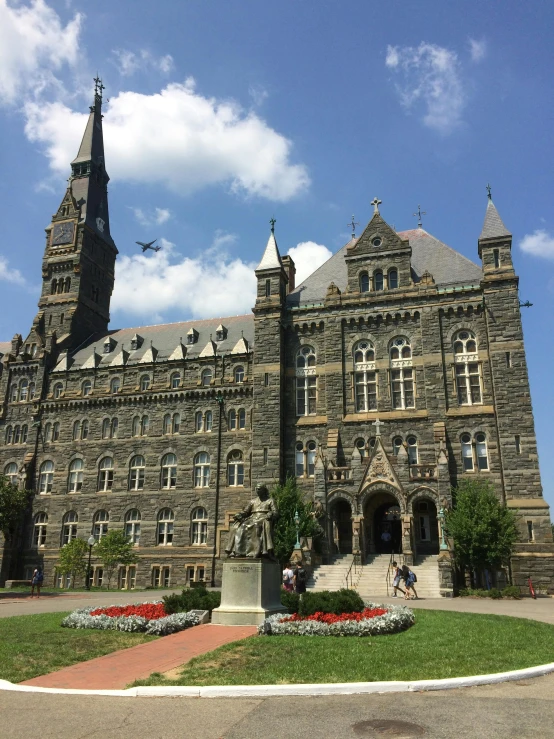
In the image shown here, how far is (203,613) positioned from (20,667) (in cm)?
652

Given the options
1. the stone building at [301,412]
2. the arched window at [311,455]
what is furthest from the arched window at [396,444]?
the arched window at [311,455]

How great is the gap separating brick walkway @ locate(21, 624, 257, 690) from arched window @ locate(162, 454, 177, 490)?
1210 inches

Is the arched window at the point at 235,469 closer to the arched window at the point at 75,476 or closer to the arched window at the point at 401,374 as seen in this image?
the arched window at the point at 401,374

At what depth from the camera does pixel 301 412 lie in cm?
4181

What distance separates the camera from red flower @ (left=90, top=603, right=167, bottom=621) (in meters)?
17.1

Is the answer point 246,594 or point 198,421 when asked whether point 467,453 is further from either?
point 246,594

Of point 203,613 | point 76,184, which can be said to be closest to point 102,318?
point 76,184

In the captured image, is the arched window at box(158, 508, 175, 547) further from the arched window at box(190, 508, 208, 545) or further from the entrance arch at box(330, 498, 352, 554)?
the entrance arch at box(330, 498, 352, 554)

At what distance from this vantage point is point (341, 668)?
10758 mm

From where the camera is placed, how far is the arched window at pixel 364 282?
140 feet

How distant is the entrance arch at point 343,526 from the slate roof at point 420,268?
576 inches

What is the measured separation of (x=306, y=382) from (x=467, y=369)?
1067 cm

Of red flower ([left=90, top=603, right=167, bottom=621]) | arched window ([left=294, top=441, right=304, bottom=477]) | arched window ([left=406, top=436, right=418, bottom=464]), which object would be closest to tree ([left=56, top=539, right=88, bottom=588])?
arched window ([left=294, top=441, right=304, bottom=477])

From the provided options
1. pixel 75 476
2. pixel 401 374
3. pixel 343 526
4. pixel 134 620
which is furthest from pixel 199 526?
pixel 134 620
